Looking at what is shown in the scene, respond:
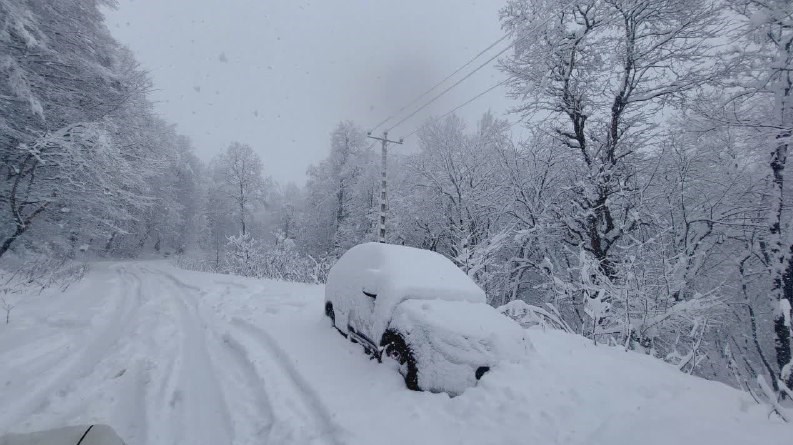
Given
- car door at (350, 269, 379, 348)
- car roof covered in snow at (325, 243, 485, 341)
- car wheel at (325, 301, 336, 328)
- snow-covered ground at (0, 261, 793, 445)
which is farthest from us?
car wheel at (325, 301, 336, 328)

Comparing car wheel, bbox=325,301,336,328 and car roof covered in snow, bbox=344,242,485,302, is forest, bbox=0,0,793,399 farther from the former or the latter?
car wheel, bbox=325,301,336,328

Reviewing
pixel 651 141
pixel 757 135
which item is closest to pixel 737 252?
pixel 651 141

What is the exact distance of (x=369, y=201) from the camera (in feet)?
84.0

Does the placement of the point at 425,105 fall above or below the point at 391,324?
above

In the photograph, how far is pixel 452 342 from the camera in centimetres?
372

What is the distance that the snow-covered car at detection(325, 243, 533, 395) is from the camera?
371cm

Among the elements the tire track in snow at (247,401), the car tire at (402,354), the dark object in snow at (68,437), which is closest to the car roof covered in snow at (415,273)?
the car tire at (402,354)

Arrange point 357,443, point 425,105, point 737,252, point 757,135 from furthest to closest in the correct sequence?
point 425,105 → point 737,252 → point 757,135 → point 357,443

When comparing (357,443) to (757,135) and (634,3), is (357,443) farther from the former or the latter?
(634,3)

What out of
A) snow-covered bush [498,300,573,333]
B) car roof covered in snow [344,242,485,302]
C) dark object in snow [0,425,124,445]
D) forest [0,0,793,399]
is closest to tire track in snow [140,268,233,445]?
dark object in snow [0,425,124,445]

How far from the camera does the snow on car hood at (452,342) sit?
3666 millimetres

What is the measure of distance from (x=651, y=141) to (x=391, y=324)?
1058cm

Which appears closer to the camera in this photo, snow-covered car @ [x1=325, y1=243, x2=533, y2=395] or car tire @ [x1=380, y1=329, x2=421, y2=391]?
snow-covered car @ [x1=325, y1=243, x2=533, y2=395]

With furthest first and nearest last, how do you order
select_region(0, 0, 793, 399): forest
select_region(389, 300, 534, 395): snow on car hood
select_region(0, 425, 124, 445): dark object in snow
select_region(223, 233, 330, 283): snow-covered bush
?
select_region(223, 233, 330, 283): snow-covered bush → select_region(0, 0, 793, 399): forest → select_region(389, 300, 534, 395): snow on car hood → select_region(0, 425, 124, 445): dark object in snow
